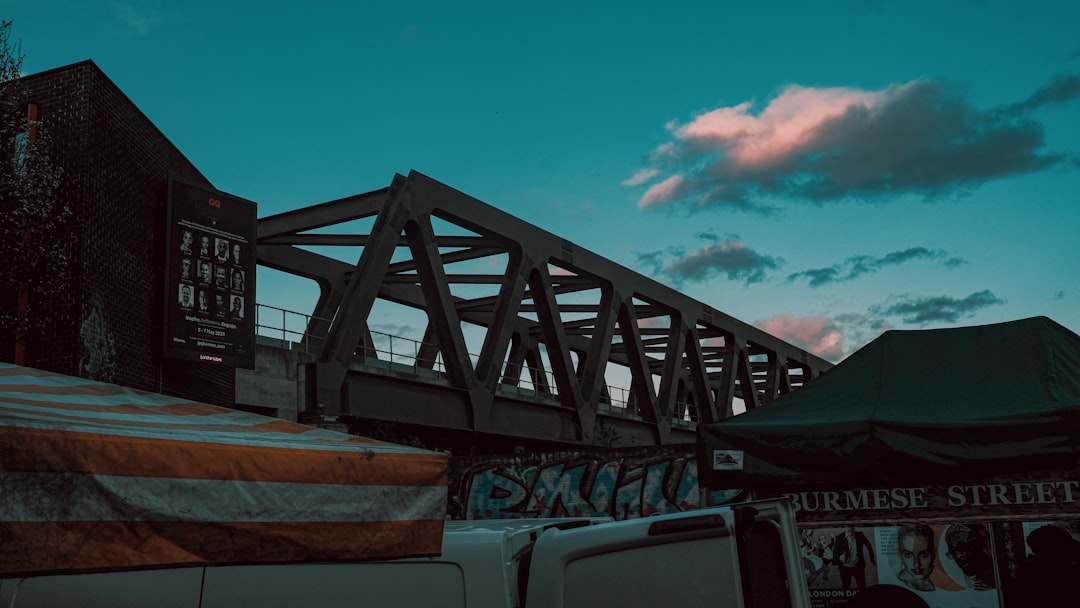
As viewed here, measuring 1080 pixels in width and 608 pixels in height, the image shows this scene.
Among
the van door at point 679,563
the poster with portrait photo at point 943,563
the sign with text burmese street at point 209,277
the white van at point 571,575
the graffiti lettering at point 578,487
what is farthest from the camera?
the sign with text burmese street at point 209,277

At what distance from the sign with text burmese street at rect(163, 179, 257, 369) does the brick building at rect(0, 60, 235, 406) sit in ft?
1.09

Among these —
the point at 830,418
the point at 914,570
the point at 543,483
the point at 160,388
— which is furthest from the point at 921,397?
the point at 160,388

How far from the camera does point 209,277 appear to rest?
2656 cm

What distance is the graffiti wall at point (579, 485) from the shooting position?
79.0 ft

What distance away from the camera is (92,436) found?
3508 mm

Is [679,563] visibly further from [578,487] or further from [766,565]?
[578,487]

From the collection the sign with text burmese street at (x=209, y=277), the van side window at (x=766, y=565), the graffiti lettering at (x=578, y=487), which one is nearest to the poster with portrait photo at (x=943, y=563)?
the graffiti lettering at (x=578, y=487)

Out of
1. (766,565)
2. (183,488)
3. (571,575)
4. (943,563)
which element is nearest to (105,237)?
(943,563)

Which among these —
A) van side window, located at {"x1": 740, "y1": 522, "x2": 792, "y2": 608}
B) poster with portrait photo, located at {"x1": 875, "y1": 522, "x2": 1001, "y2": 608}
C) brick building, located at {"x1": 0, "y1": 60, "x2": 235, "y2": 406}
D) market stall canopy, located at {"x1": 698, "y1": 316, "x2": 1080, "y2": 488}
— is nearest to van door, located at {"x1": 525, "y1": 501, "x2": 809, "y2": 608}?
van side window, located at {"x1": 740, "y1": 522, "x2": 792, "y2": 608}

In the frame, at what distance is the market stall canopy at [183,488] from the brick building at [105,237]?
1833cm

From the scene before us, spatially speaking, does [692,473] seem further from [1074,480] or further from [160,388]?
[1074,480]

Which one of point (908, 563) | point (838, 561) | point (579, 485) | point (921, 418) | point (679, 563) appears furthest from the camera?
point (579, 485)

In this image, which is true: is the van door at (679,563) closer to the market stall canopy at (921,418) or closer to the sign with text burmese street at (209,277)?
the market stall canopy at (921,418)

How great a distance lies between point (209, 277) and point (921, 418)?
22.5 meters
